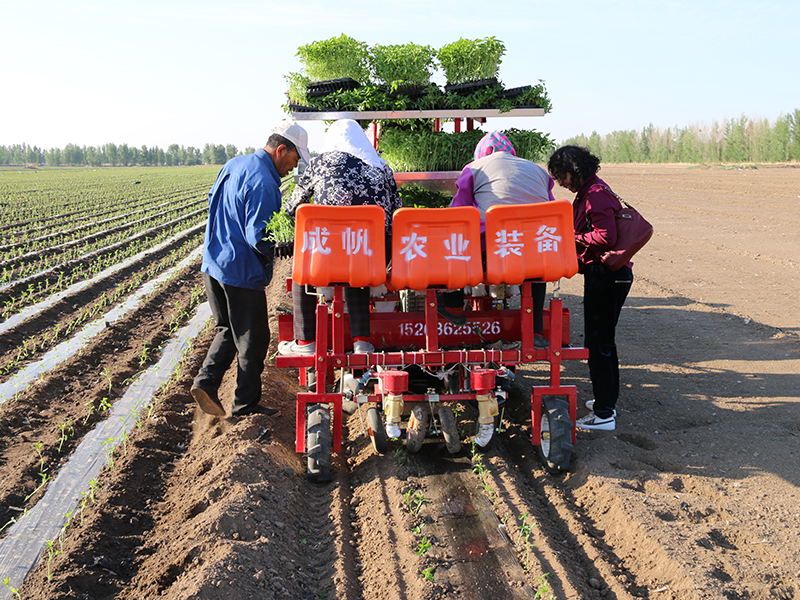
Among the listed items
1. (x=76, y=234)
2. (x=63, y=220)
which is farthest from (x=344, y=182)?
(x=63, y=220)

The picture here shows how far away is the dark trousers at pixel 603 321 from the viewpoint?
4.37 m

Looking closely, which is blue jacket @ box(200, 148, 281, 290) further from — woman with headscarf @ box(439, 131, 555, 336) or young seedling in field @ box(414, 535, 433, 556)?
young seedling in field @ box(414, 535, 433, 556)

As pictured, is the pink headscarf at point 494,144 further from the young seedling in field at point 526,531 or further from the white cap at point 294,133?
the young seedling in field at point 526,531

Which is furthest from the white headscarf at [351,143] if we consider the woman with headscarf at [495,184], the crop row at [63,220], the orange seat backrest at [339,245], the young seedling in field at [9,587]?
the crop row at [63,220]

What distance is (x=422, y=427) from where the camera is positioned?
13.1 ft

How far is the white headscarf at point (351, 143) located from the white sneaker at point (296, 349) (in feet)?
4.10

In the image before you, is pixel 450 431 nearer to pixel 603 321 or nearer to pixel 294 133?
pixel 603 321

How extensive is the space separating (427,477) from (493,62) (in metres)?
3.76

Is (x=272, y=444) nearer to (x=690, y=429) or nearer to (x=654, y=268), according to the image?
(x=690, y=429)

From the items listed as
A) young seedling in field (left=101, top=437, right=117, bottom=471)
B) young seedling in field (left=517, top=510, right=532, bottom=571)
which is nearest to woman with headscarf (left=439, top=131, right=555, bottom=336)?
young seedling in field (left=517, top=510, right=532, bottom=571)

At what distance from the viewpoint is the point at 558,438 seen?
12.7ft

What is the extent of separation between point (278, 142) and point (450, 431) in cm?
226

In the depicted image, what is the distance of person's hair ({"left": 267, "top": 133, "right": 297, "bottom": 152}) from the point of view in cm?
430

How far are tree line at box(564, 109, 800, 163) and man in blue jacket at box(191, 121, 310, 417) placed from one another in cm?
4571
